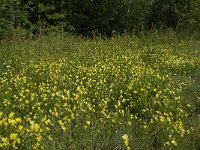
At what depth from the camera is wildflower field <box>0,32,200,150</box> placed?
409 centimetres

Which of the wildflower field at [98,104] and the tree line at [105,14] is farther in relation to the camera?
the tree line at [105,14]

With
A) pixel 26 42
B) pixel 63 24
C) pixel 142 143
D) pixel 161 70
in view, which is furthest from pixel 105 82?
pixel 63 24

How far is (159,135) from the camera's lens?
180 inches

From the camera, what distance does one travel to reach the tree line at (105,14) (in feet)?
67.8

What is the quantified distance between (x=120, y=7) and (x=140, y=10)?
4.05ft

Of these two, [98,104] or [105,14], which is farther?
[105,14]

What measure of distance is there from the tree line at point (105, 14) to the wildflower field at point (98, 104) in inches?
428

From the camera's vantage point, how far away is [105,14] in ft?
73.8

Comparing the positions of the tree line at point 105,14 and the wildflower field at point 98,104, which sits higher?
the wildflower field at point 98,104

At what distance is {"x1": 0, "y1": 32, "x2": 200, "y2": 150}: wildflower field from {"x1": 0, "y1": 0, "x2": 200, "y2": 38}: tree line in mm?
10861

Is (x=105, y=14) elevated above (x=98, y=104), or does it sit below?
below

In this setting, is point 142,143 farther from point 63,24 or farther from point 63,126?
point 63,24

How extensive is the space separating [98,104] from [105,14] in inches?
683

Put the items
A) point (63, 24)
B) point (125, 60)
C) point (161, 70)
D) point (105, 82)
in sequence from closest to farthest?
point (105, 82) < point (161, 70) < point (125, 60) < point (63, 24)
